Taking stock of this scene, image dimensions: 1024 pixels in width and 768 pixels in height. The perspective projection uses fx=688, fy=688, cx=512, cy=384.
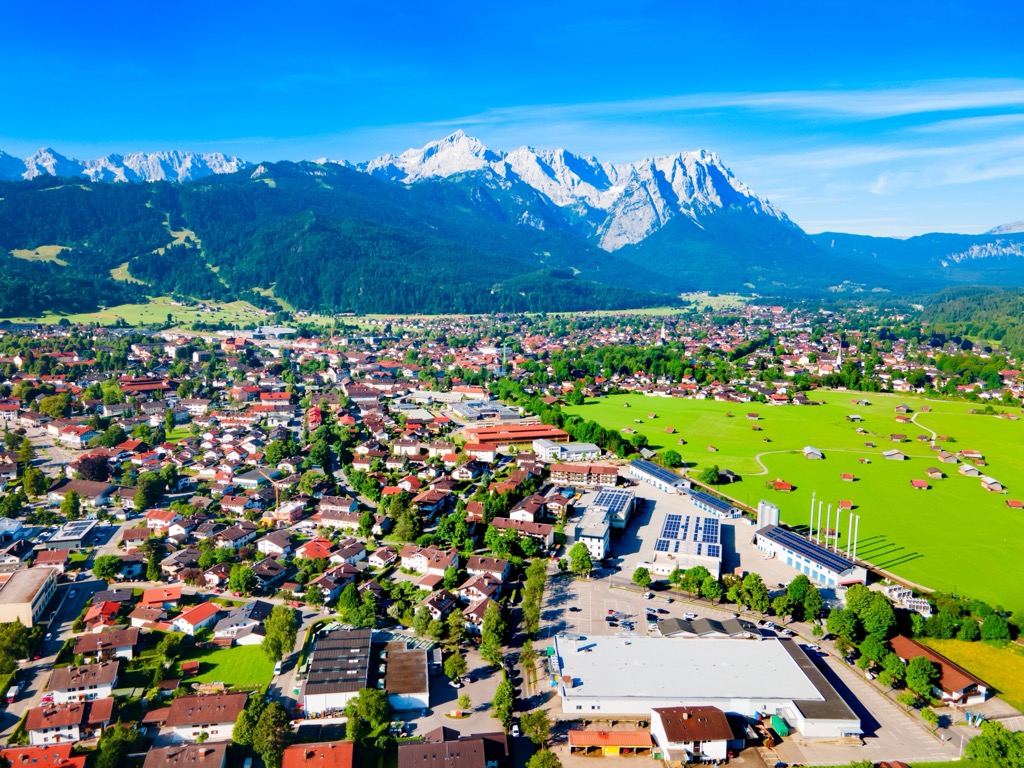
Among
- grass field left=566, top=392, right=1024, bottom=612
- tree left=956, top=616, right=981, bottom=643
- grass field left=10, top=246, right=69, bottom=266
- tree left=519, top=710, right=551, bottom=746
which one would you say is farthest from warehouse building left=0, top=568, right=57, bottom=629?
grass field left=10, top=246, right=69, bottom=266

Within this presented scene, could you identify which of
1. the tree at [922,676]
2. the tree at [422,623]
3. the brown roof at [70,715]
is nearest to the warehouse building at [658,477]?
the tree at [922,676]

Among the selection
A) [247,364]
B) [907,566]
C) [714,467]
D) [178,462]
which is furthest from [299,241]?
[907,566]

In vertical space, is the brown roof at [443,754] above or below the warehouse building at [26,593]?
below

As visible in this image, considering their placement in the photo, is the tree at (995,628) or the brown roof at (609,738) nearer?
the brown roof at (609,738)

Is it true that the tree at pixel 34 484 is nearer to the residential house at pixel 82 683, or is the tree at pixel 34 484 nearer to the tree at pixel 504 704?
the residential house at pixel 82 683

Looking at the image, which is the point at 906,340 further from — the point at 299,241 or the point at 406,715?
the point at 299,241

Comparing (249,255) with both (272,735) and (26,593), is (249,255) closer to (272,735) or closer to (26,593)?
(26,593)
